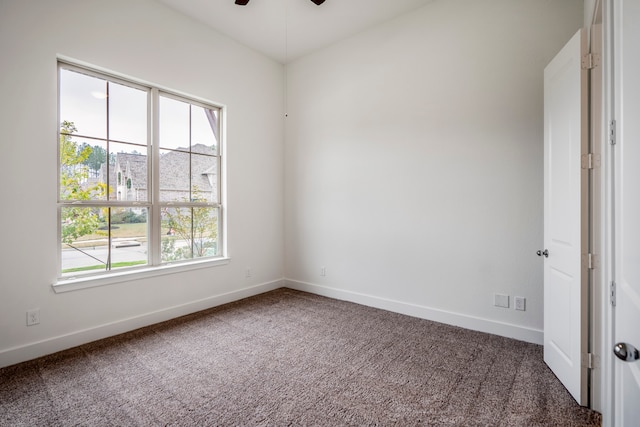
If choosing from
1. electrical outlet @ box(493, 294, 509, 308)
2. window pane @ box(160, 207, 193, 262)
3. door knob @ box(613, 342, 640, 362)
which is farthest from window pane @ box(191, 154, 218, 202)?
door knob @ box(613, 342, 640, 362)

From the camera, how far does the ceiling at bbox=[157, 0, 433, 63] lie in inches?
125

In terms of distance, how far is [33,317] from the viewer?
2396 millimetres

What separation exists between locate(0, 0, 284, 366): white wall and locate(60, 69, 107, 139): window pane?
0.59ft

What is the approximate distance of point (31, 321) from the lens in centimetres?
238

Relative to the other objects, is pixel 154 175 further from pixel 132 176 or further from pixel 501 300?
pixel 501 300

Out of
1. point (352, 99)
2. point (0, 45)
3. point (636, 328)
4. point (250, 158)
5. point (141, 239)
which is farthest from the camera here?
point (250, 158)

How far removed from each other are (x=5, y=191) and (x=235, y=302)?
2.42 m

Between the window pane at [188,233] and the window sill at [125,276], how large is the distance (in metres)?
0.16

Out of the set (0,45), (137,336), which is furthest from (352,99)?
(137,336)

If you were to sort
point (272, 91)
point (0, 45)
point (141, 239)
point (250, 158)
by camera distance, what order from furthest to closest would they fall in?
1. point (272, 91)
2. point (250, 158)
3. point (141, 239)
4. point (0, 45)

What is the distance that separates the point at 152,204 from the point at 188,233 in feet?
1.78

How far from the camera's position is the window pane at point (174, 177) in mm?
3342

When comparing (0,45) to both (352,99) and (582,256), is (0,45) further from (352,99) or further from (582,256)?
(582,256)

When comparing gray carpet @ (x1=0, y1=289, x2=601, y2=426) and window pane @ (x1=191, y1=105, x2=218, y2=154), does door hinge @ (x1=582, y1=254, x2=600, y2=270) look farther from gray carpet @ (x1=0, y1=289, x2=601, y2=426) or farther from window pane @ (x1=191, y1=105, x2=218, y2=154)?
window pane @ (x1=191, y1=105, x2=218, y2=154)
